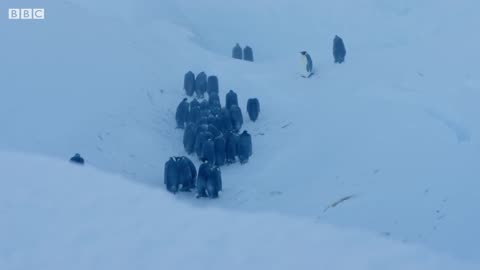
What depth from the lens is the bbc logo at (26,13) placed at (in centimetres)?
1386

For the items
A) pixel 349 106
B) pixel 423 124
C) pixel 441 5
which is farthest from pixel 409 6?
pixel 423 124

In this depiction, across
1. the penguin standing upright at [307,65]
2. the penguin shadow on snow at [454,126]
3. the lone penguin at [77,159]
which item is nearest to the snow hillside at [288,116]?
the penguin shadow on snow at [454,126]

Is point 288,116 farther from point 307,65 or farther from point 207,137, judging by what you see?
point 207,137

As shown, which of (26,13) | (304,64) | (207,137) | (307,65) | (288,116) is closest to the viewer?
(207,137)

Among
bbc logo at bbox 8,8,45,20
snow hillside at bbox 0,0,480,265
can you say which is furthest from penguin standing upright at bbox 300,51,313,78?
bbc logo at bbox 8,8,45,20

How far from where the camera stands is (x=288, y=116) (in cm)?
1214

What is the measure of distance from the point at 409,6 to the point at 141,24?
9.38 meters

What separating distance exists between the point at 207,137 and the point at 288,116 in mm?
2158

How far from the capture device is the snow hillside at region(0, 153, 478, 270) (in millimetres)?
4141

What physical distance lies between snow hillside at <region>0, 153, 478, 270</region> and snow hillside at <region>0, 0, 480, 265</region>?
101 centimetres

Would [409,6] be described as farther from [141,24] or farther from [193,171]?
[193,171]

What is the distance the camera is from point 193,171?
944cm

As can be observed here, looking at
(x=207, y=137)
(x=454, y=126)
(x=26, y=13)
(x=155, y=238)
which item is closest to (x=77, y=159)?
(x=207, y=137)

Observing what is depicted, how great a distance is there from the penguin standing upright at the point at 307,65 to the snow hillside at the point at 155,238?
357 inches
